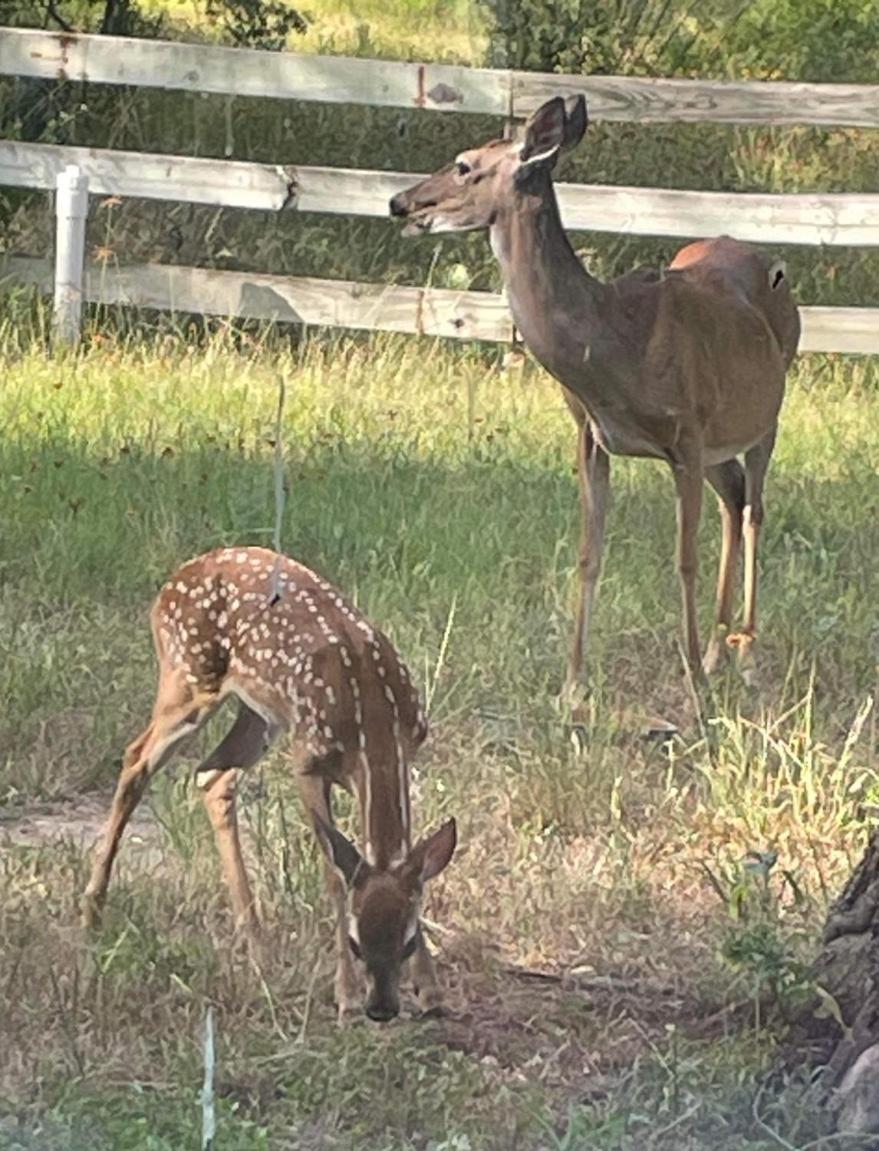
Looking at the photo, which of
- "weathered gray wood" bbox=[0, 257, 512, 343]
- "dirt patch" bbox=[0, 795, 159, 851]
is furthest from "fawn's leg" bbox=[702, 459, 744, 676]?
"weathered gray wood" bbox=[0, 257, 512, 343]

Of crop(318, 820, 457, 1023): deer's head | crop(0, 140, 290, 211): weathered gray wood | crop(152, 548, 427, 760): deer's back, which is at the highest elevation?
crop(0, 140, 290, 211): weathered gray wood

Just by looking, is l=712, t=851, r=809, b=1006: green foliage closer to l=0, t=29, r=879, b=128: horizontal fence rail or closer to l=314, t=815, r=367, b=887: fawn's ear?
l=314, t=815, r=367, b=887: fawn's ear

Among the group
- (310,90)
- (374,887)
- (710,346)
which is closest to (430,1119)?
(374,887)

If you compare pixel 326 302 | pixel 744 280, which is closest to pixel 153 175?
pixel 326 302

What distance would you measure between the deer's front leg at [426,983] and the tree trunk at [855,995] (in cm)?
69

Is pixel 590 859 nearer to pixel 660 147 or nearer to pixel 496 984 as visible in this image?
pixel 496 984

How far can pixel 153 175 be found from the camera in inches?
486

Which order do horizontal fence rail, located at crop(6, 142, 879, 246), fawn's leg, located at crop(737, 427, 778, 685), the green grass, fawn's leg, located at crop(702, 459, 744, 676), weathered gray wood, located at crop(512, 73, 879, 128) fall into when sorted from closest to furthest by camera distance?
1. the green grass
2. fawn's leg, located at crop(702, 459, 744, 676)
3. fawn's leg, located at crop(737, 427, 778, 685)
4. horizontal fence rail, located at crop(6, 142, 879, 246)
5. weathered gray wood, located at crop(512, 73, 879, 128)

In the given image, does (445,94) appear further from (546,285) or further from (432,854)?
(432,854)

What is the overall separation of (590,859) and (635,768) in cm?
60

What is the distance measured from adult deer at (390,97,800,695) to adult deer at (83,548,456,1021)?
67.2 inches

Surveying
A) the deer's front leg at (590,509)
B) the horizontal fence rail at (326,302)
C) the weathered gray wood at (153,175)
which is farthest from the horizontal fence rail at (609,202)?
the deer's front leg at (590,509)

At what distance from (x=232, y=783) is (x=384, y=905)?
0.99 meters

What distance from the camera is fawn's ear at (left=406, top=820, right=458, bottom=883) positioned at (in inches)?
178
